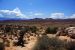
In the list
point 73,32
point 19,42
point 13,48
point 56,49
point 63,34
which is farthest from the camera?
point 63,34

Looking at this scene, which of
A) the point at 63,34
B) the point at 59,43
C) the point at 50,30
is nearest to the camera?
the point at 59,43

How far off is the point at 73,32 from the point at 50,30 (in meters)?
7.28

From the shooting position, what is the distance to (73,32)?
70.4ft

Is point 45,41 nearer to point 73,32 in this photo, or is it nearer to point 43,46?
point 43,46

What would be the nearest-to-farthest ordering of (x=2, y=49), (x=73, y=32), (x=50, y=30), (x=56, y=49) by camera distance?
(x=56, y=49), (x=2, y=49), (x=73, y=32), (x=50, y=30)

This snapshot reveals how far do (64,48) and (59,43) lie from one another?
61 cm

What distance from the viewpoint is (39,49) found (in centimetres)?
1282

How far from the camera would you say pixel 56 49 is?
12.4 meters

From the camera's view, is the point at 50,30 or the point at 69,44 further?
the point at 50,30

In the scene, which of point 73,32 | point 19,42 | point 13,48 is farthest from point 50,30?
point 13,48

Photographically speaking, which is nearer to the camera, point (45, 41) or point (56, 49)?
point (56, 49)

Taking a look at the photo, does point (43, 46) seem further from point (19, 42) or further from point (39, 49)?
point (19, 42)

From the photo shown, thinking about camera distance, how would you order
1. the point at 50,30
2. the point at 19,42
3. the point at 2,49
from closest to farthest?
1. the point at 2,49
2. the point at 19,42
3. the point at 50,30

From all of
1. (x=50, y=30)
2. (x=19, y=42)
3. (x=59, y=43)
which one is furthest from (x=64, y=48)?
(x=50, y=30)
